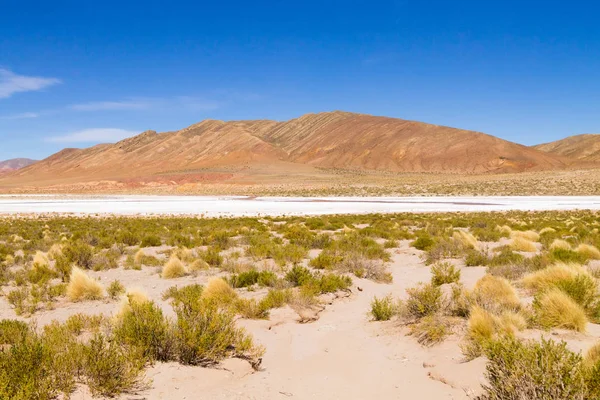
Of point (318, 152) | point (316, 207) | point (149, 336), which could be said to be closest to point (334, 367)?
point (149, 336)

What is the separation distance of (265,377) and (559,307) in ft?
13.8

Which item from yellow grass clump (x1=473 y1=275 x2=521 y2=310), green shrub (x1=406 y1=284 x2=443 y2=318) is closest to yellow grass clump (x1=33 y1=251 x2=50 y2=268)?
A: green shrub (x1=406 y1=284 x2=443 y2=318)

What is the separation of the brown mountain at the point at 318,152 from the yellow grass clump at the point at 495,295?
4791 inches

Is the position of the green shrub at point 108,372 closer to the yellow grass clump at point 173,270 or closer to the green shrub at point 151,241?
the yellow grass clump at point 173,270

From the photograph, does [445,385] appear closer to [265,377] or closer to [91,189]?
[265,377]

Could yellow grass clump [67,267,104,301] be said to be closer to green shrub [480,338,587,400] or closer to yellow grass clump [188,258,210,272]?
yellow grass clump [188,258,210,272]

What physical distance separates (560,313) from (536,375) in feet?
9.72

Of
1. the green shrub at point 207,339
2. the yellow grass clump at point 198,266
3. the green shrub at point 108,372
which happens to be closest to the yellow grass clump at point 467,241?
the yellow grass clump at point 198,266

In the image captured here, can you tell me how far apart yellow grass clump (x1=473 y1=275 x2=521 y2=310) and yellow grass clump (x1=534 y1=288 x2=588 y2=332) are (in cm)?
47

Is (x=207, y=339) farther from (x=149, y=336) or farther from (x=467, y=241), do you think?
(x=467, y=241)

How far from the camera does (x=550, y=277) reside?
27.0ft

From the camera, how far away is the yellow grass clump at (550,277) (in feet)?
25.8

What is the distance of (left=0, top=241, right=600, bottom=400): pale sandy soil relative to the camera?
485cm

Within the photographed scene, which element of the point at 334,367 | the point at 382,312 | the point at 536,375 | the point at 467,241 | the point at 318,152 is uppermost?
the point at 318,152
